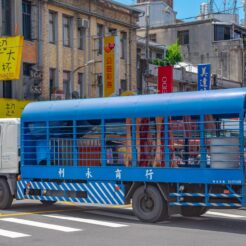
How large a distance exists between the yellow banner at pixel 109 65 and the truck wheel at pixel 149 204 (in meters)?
19.0

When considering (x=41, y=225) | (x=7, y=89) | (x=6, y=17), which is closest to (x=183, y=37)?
(x=6, y=17)

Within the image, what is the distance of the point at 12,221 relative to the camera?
13812 mm

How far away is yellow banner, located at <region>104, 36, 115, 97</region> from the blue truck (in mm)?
16787

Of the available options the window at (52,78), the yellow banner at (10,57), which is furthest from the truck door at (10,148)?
the window at (52,78)

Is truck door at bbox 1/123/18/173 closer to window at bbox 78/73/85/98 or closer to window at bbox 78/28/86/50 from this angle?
window at bbox 78/73/85/98

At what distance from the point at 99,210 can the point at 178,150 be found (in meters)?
4.04

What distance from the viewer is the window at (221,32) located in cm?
5725

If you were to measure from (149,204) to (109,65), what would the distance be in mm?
19756

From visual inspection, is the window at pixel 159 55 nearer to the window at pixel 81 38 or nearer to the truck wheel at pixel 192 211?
the window at pixel 81 38

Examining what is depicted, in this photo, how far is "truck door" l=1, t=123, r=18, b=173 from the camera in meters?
15.8

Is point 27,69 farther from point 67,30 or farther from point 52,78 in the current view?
point 67,30

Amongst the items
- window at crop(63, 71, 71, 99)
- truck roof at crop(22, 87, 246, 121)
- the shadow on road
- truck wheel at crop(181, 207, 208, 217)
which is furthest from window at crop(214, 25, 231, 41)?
truck wheel at crop(181, 207, 208, 217)

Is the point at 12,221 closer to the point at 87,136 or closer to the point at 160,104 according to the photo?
the point at 87,136

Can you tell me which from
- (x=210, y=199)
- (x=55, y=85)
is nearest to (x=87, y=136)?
(x=210, y=199)
